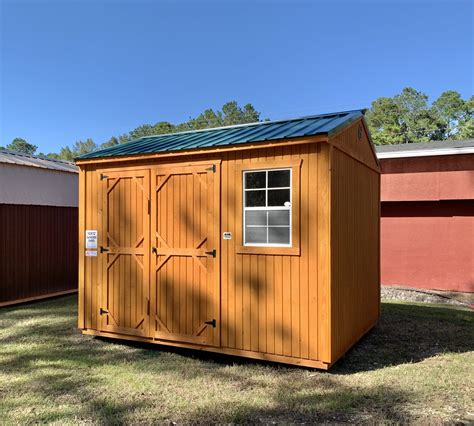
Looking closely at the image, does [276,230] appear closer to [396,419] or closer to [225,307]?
[225,307]

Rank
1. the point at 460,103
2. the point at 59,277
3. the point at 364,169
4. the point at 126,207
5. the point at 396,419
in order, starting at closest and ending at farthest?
the point at 396,419 → the point at 126,207 → the point at 364,169 → the point at 59,277 → the point at 460,103

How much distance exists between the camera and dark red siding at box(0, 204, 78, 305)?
847 cm

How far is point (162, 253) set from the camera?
544 centimetres

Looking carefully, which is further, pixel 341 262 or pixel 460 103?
pixel 460 103

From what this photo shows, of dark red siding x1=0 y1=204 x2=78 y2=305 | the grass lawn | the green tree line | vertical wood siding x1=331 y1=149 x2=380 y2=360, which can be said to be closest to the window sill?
vertical wood siding x1=331 y1=149 x2=380 y2=360

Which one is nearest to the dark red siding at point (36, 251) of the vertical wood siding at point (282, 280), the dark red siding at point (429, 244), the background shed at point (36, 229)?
the background shed at point (36, 229)

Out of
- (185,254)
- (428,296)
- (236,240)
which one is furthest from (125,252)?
(428,296)

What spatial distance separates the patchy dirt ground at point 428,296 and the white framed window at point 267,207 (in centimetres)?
645

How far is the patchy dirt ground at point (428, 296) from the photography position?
9.72m

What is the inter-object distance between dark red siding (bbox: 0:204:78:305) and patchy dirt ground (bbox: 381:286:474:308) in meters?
7.68

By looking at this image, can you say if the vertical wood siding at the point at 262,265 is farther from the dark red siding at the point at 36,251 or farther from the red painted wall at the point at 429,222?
the red painted wall at the point at 429,222

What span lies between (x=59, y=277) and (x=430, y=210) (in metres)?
9.27

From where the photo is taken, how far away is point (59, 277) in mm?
9734

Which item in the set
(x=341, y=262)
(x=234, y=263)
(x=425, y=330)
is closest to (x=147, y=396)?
(x=234, y=263)
